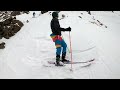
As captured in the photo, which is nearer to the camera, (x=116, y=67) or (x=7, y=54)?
(x=116, y=67)

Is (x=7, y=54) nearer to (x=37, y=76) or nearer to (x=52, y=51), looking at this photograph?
(x=52, y=51)

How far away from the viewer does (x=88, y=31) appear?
13.6 metres

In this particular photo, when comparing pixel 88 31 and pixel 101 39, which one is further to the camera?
pixel 88 31

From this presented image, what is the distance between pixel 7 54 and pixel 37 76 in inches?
138
